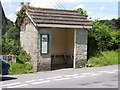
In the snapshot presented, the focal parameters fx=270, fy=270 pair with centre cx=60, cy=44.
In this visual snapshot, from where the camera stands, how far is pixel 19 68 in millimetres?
15625

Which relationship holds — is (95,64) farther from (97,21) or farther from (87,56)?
(97,21)

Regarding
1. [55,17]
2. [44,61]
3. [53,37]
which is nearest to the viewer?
[44,61]

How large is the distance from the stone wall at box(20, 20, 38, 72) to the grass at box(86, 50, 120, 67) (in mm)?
3784

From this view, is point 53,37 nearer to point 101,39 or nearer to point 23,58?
point 23,58

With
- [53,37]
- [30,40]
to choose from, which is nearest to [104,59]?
[53,37]

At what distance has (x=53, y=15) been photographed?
1736 centimetres

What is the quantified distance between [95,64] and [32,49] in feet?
14.6

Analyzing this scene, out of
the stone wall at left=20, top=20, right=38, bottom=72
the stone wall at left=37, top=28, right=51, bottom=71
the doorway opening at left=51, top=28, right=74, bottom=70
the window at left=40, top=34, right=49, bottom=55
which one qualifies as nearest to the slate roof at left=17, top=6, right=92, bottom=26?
the stone wall at left=37, top=28, right=51, bottom=71

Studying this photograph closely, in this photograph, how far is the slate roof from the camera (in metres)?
16.3

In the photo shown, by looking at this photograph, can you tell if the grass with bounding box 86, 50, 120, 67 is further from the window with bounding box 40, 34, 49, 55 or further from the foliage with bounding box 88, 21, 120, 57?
the window with bounding box 40, 34, 49, 55

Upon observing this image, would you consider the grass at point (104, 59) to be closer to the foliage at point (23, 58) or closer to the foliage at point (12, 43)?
the foliage at point (23, 58)

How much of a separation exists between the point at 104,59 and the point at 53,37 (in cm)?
390

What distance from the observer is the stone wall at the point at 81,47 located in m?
17.4

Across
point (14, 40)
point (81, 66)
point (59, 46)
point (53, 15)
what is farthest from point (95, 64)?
point (14, 40)
